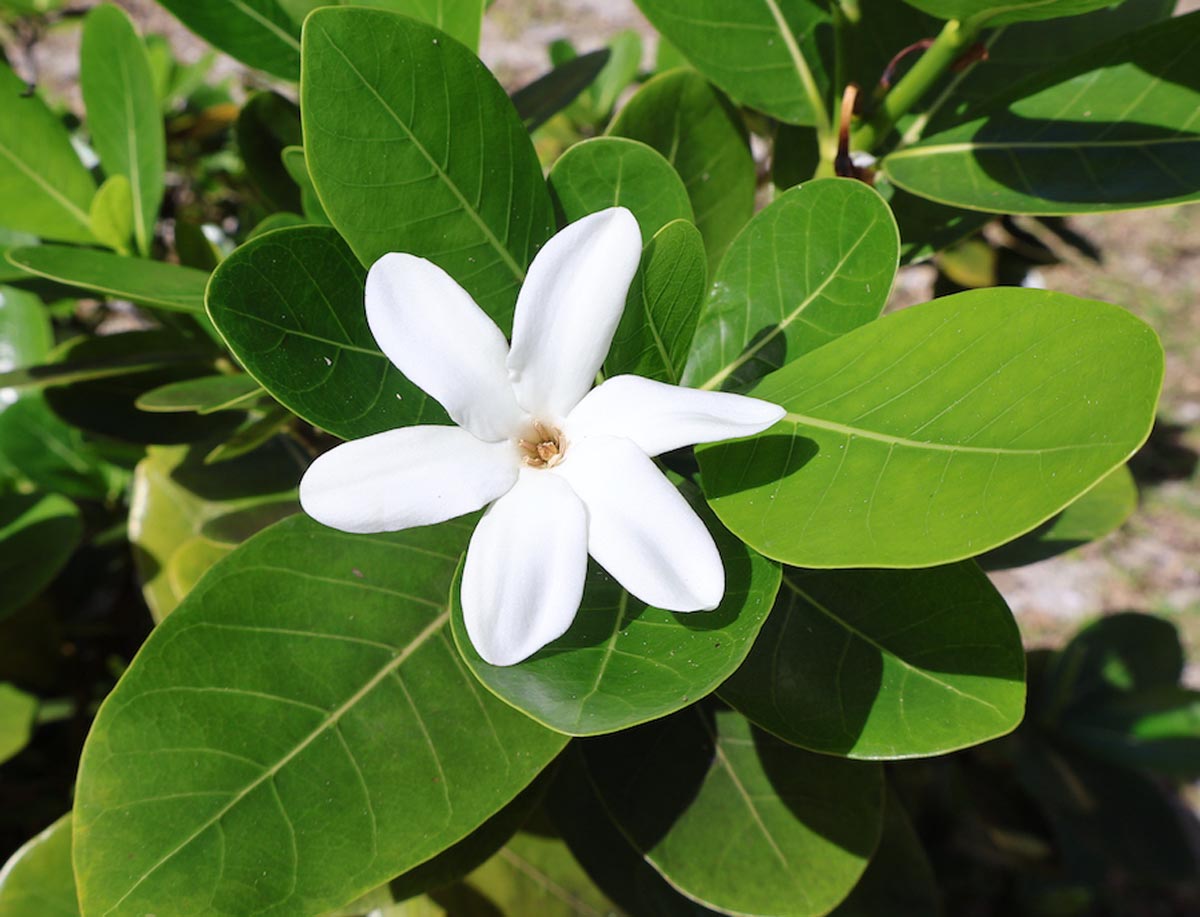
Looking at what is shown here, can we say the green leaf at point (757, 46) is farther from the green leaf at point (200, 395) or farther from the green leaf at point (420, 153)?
the green leaf at point (200, 395)

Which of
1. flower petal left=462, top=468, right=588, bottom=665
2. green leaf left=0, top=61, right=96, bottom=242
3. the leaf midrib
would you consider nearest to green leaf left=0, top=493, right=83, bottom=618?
green leaf left=0, top=61, right=96, bottom=242

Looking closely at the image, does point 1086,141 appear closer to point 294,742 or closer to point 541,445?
point 541,445

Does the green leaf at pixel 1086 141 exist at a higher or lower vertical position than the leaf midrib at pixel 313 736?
higher

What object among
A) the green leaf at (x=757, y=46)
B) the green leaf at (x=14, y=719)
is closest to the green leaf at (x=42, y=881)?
the green leaf at (x=14, y=719)

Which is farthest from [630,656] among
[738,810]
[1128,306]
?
[1128,306]

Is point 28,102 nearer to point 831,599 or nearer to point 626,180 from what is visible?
point 626,180

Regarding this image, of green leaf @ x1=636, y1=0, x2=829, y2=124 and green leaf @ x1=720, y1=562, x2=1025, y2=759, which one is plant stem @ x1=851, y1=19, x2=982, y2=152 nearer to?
green leaf @ x1=636, y1=0, x2=829, y2=124
